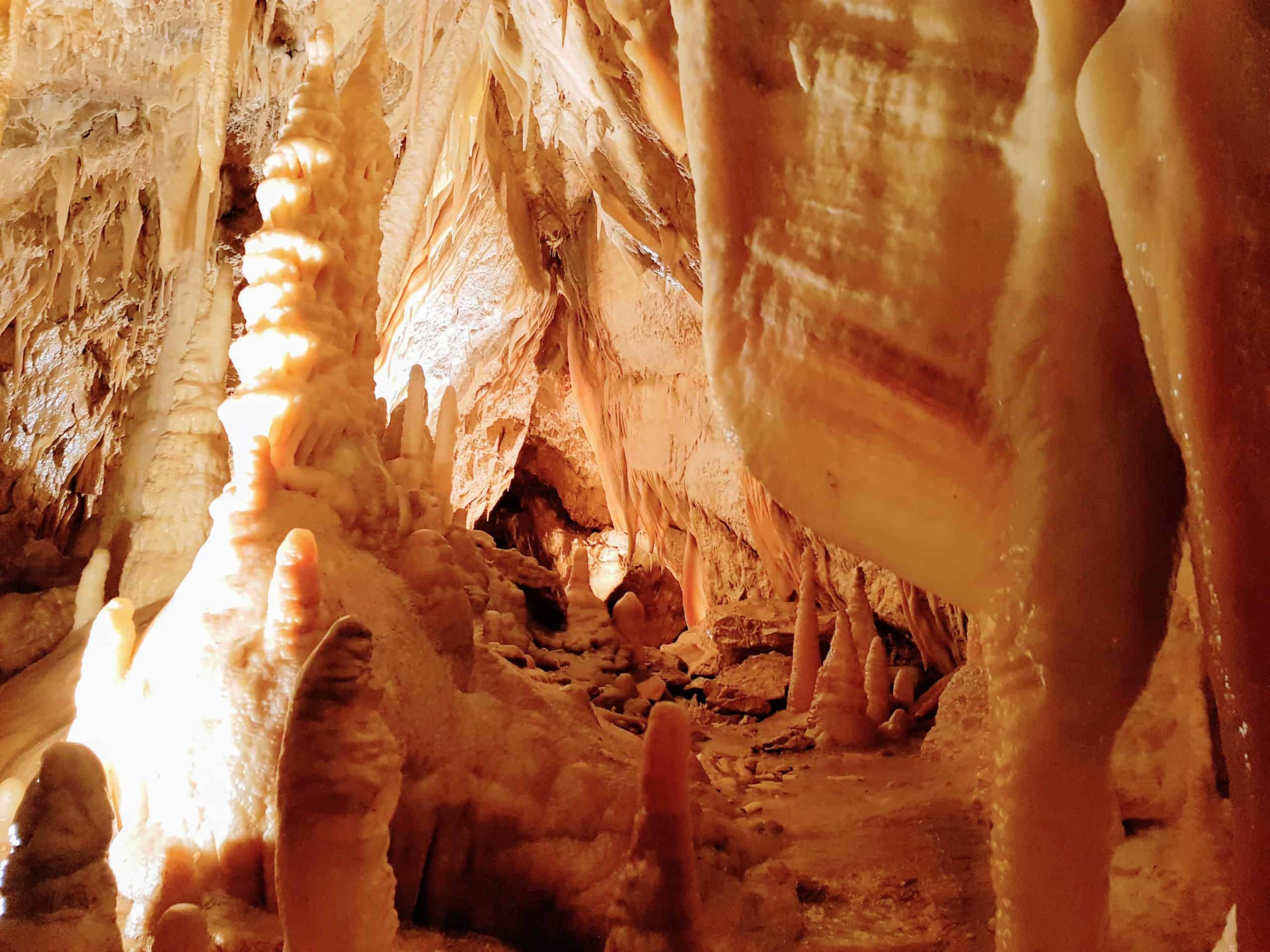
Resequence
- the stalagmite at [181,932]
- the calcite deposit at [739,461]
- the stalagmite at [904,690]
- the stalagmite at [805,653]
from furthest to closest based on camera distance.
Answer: the stalagmite at [805,653], the stalagmite at [904,690], the stalagmite at [181,932], the calcite deposit at [739,461]

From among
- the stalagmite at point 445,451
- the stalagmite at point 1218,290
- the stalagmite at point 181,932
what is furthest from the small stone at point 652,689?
the stalagmite at point 1218,290

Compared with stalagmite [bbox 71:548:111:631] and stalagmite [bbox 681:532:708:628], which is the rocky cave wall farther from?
stalagmite [bbox 71:548:111:631]

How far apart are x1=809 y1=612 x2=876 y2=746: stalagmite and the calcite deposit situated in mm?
33

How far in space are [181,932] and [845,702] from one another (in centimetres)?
505

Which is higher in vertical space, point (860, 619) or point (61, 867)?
point (860, 619)

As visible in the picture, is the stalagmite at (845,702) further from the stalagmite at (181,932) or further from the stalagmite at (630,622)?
the stalagmite at (181,932)

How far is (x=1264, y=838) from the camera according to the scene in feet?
3.77

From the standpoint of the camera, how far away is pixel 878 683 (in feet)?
23.7

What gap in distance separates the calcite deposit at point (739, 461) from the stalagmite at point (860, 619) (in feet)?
0.13

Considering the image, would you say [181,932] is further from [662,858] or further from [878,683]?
[878,683]

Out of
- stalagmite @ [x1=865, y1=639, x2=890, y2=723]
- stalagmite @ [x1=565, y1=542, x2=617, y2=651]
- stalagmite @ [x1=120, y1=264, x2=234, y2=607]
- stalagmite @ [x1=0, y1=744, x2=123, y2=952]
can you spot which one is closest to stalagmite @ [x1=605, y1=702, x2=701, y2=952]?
stalagmite @ [x1=0, y1=744, x2=123, y2=952]

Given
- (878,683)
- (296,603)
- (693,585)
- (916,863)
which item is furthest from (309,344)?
(693,585)

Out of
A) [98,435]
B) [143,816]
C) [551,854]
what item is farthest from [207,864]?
[98,435]

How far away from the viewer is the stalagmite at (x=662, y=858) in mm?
2627
